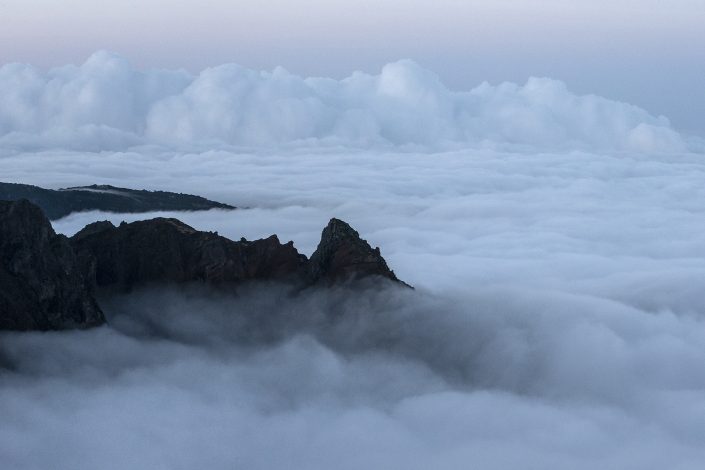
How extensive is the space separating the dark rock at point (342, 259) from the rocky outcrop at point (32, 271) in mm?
16126

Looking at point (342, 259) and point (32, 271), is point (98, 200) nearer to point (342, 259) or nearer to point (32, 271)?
point (342, 259)

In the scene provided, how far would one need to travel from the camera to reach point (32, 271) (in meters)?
50.4

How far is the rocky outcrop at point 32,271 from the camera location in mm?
50188

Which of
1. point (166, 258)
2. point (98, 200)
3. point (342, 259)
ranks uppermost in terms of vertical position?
point (98, 200)

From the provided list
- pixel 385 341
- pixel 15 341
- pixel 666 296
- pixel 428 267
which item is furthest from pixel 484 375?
pixel 428 267

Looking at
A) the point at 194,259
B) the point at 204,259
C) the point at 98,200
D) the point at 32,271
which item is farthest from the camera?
the point at 98,200

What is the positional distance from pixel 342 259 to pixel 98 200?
331 feet

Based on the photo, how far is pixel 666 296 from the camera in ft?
308

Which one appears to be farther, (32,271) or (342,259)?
(342,259)

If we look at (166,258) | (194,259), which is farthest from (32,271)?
(194,259)

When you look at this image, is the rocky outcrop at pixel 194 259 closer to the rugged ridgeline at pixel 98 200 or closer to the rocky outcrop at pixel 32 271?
the rocky outcrop at pixel 32 271

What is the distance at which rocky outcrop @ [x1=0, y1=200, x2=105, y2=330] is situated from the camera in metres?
50.2

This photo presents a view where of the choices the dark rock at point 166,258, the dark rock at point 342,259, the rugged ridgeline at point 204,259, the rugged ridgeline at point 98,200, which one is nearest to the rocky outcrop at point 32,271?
the rugged ridgeline at point 204,259

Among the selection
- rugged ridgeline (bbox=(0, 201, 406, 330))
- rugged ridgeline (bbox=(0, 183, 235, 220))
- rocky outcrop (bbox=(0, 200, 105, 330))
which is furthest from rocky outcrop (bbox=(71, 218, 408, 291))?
rugged ridgeline (bbox=(0, 183, 235, 220))
